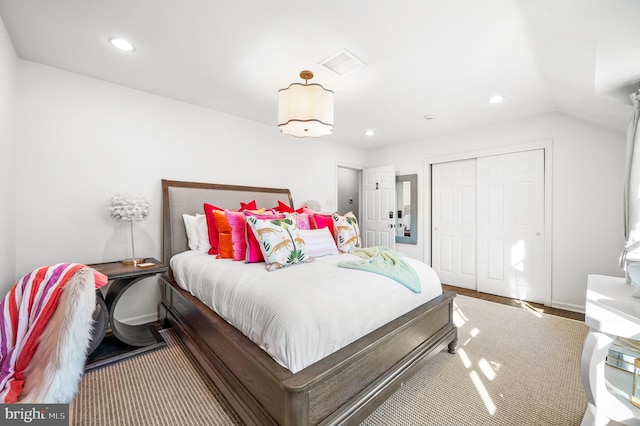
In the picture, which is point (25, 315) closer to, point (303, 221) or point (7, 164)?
point (7, 164)

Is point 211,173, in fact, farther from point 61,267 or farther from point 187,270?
point 61,267

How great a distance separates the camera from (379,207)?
4977 millimetres

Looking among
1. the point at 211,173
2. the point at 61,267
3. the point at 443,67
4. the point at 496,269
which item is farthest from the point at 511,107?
the point at 61,267

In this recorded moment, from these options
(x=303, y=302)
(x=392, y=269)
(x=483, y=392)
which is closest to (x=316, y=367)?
(x=303, y=302)

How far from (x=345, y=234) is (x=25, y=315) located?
239 centimetres

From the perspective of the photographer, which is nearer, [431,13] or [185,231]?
[431,13]

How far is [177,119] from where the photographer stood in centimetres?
302

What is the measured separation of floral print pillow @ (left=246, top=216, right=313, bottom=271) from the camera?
198 centimetres

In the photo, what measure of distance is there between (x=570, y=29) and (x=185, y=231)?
3.68m

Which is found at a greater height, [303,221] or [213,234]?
[303,221]

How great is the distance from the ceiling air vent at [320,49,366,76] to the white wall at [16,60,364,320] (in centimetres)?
176

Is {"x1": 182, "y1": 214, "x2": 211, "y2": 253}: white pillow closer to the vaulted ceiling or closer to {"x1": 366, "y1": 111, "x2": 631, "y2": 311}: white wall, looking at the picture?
the vaulted ceiling

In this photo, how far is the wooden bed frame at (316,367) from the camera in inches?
47.4

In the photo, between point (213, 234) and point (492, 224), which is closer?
point (213, 234)
